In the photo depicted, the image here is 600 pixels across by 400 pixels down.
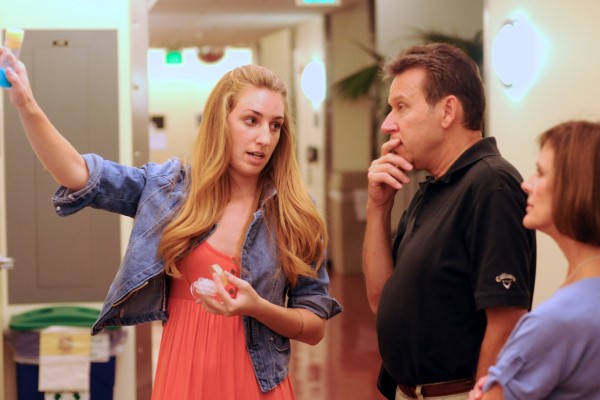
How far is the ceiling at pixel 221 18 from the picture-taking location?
354 inches

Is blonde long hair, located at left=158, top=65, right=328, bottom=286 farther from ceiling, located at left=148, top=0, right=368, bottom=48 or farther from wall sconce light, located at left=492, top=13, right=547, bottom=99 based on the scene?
ceiling, located at left=148, top=0, right=368, bottom=48

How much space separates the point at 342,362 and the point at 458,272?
396 centimetres

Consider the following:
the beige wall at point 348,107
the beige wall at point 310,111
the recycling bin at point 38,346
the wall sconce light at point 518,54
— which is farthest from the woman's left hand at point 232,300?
the beige wall at point 310,111

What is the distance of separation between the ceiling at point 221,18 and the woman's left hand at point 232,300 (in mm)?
Result: 7089

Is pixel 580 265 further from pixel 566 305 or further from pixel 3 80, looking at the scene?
pixel 3 80

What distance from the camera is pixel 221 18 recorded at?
10125 mm

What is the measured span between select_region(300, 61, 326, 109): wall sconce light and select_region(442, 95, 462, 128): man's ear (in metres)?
7.99

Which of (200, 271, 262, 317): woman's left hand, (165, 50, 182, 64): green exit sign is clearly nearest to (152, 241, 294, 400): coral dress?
(200, 271, 262, 317): woman's left hand

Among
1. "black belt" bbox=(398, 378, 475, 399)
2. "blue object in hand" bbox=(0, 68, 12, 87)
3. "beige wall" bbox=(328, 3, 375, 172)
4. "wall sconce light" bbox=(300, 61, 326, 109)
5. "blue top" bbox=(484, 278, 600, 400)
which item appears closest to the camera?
"blue top" bbox=(484, 278, 600, 400)

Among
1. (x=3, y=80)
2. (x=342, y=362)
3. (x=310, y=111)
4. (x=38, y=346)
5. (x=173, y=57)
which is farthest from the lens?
(x=173, y=57)

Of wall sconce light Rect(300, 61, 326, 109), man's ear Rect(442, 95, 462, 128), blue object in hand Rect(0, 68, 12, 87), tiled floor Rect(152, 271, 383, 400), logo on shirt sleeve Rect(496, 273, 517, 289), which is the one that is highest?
wall sconce light Rect(300, 61, 326, 109)

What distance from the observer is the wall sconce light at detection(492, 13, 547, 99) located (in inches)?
176

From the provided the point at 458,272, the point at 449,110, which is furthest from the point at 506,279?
the point at 449,110

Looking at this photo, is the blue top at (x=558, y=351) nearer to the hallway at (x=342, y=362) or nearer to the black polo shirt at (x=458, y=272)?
the black polo shirt at (x=458, y=272)
